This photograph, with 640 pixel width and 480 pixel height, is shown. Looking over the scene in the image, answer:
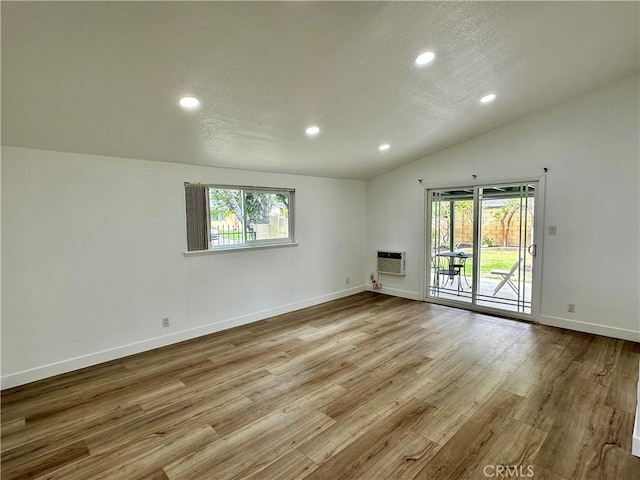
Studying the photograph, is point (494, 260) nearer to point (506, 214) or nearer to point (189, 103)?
point (506, 214)

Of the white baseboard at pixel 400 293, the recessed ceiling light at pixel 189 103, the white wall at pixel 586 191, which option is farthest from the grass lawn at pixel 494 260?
the recessed ceiling light at pixel 189 103

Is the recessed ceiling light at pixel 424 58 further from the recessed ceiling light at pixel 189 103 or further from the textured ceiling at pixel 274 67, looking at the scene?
the recessed ceiling light at pixel 189 103

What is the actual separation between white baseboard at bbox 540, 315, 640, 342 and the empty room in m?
0.03

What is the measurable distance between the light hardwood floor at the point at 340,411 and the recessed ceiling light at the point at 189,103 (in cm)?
243

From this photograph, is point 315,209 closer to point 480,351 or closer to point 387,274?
point 387,274

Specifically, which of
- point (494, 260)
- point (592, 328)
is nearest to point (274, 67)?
point (494, 260)

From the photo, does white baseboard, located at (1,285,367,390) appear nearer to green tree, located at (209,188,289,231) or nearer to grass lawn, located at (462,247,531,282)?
green tree, located at (209,188,289,231)

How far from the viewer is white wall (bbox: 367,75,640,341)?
366 centimetres

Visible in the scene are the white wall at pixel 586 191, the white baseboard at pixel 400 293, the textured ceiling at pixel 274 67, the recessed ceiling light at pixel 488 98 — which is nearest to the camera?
the textured ceiling at pixel 274 67

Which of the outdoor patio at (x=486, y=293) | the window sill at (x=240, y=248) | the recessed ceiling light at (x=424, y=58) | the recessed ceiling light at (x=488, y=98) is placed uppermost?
the recessed ceiling light at (x=488, y=98)

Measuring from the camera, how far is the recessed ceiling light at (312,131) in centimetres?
343

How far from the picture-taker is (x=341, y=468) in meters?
1.88

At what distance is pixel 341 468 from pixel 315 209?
3984 mm

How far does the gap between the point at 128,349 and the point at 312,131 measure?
10.4 feet
